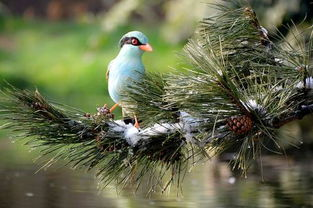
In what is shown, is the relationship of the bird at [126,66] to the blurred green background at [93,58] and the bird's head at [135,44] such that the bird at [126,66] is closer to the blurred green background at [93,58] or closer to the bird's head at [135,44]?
the bird's head at [135,44]

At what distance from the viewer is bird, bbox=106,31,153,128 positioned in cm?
273

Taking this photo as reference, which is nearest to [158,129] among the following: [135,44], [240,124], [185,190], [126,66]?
[240,124]

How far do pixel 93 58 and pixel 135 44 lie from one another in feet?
29.2

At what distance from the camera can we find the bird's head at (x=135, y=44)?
9.36 feet

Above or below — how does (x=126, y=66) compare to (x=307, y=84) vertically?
above

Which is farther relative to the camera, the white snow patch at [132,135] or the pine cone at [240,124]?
the white snow patch at [132,135]

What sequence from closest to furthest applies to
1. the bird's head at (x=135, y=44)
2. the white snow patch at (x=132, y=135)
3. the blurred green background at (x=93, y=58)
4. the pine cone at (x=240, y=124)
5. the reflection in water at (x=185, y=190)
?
the pine cone at (x=240, y=124), the white snow patch at (x=132, y=135), the bird's head at (x=135, y=44), the reflection in water at (x=185, y=190), the blurred green background at (x=93, y=58)

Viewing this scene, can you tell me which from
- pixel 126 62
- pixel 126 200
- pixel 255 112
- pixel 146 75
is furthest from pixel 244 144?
pixel 126 200

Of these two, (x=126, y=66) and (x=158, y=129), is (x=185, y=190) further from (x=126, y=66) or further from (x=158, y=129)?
(x=158, y=129)

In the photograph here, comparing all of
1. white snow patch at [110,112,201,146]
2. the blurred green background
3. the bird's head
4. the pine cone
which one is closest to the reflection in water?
the blurred green background

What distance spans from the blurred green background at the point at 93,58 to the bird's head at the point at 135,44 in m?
0.38

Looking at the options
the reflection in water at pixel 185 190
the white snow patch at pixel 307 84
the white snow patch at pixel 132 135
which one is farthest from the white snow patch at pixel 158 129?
the reflection in water at pixel 185 190

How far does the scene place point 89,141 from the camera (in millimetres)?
2527

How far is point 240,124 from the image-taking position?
238cm
